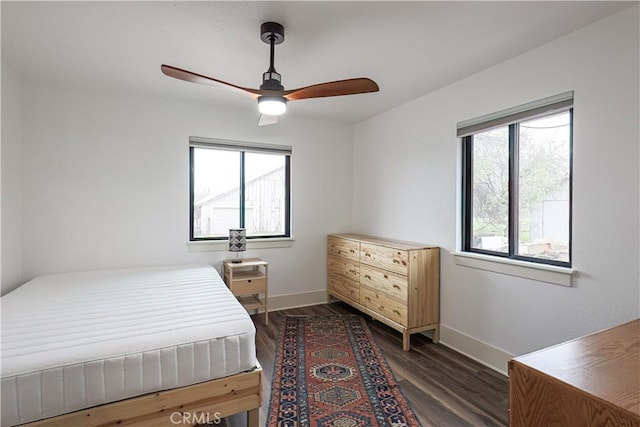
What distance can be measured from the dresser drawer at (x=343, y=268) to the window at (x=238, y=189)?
2.32 ft

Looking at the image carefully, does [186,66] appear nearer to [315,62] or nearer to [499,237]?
[315,62]

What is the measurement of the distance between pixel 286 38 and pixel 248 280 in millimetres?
2366

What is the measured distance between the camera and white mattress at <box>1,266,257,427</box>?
4.51 ft

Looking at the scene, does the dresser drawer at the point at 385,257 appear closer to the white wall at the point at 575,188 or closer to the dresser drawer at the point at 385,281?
the dresser drawer at the point at 385,281

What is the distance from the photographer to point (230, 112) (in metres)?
3.70

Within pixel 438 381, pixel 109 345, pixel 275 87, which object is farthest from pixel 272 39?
pixel 438 381

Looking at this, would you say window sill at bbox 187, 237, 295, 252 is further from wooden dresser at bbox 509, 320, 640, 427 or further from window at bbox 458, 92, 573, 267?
wooden dresser at bbox 509, 320, 640, 427

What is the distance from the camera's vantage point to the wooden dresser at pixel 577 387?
0.95 m

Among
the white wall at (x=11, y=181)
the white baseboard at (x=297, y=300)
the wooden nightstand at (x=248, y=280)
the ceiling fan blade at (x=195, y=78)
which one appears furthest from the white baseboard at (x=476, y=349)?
the white wall at (x=11, y=181)

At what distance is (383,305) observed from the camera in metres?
3.16

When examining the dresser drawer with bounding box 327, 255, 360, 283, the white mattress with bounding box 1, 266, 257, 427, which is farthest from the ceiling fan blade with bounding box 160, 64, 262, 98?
the dresser drawer with bounding box 327, 255, 360, 283

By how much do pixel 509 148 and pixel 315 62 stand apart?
1.73m

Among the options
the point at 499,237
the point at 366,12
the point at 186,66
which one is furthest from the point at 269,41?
the point at 499,237

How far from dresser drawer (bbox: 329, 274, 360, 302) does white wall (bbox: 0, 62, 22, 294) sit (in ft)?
10.4
